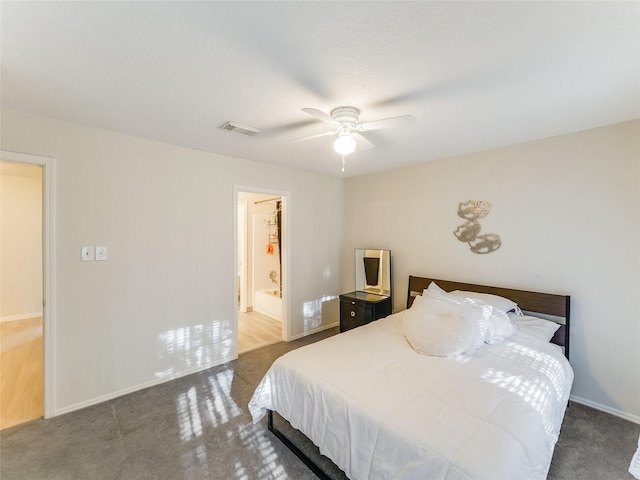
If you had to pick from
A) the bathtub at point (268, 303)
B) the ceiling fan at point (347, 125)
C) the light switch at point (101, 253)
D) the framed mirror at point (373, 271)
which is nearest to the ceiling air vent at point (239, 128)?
the ceiling fan at point (347, 125)

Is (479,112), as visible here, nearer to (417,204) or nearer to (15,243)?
(417,204)

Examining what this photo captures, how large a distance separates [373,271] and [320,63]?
3016mm

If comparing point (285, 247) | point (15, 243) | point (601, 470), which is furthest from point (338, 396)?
point (15, 243)

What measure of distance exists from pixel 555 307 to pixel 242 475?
287 cm

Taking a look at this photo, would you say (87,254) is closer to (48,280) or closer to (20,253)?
(48,280)

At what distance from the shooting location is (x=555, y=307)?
2.57m

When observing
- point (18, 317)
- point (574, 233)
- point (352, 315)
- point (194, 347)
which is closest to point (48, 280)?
point (194, 347)

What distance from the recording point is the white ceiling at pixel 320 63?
120 cm

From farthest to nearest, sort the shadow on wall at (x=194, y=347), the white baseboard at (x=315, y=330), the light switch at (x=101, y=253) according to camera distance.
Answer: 1. the white baseboard at (x=315, y=330)
2. the shadow on wall at (x=194, y=347)
3. the light switch at (x=101, y=253)

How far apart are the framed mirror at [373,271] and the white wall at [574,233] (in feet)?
2.00

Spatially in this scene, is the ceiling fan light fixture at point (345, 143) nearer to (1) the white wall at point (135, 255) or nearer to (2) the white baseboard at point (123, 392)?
(1) the white wall at point (135, 255)

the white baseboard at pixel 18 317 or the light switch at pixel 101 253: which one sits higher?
the light switch at pixel 101 253

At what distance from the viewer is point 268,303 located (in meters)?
5.21

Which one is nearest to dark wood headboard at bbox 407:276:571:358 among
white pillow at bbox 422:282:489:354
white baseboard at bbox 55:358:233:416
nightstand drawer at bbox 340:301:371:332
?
white pillow at bbox 422:282:489:354
